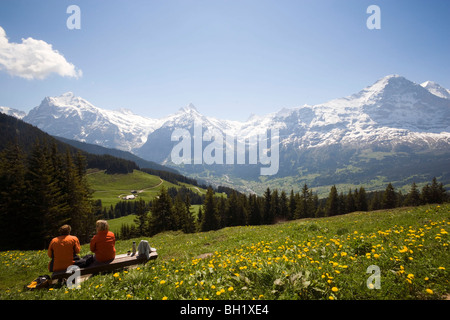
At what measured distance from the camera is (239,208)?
74375mm

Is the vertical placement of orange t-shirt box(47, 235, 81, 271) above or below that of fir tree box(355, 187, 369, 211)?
above

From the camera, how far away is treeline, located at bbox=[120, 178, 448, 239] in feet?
193

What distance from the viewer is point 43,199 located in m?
29.8

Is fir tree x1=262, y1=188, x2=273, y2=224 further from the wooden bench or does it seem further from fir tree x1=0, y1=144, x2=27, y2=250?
the wooden bench

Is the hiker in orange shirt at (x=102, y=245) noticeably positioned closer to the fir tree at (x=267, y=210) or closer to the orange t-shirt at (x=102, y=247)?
the orange t-shirt at (x=102, y=247)

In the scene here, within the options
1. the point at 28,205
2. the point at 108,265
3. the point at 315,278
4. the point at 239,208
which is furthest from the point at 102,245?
the point at 239,208

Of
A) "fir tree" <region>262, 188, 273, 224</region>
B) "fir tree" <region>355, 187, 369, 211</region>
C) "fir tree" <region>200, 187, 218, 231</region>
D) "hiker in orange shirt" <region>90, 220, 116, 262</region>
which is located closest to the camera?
"hiker in orange shirt" <region>90, 220, 116, 262</region>

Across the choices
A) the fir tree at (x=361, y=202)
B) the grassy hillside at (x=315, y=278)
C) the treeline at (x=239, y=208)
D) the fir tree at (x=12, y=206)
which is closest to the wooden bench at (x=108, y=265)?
the grassy hillside at (x=315, y=278)

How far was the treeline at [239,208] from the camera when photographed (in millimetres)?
58719

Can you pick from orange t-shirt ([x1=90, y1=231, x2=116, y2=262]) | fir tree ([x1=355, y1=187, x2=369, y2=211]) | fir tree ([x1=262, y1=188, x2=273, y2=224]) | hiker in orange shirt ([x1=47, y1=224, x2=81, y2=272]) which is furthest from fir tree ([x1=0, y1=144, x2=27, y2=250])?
fir tree ([x1=355, y1=187, x2=369, y2=211])

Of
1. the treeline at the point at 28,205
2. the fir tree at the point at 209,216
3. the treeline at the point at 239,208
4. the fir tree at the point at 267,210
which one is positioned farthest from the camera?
the fir tree at the point at 267,210

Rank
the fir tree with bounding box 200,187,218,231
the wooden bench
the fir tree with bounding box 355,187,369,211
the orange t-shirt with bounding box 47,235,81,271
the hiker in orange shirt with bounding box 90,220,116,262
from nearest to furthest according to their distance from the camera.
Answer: the wooden bench
the orange t-shirt with bounding box 47,235,81,271
the hiker in orange shirt with bounding box 90,220,116,262
the fir tree with bounding box 200,187,218,231
the fir tree with bounding box 355,187,369,211
